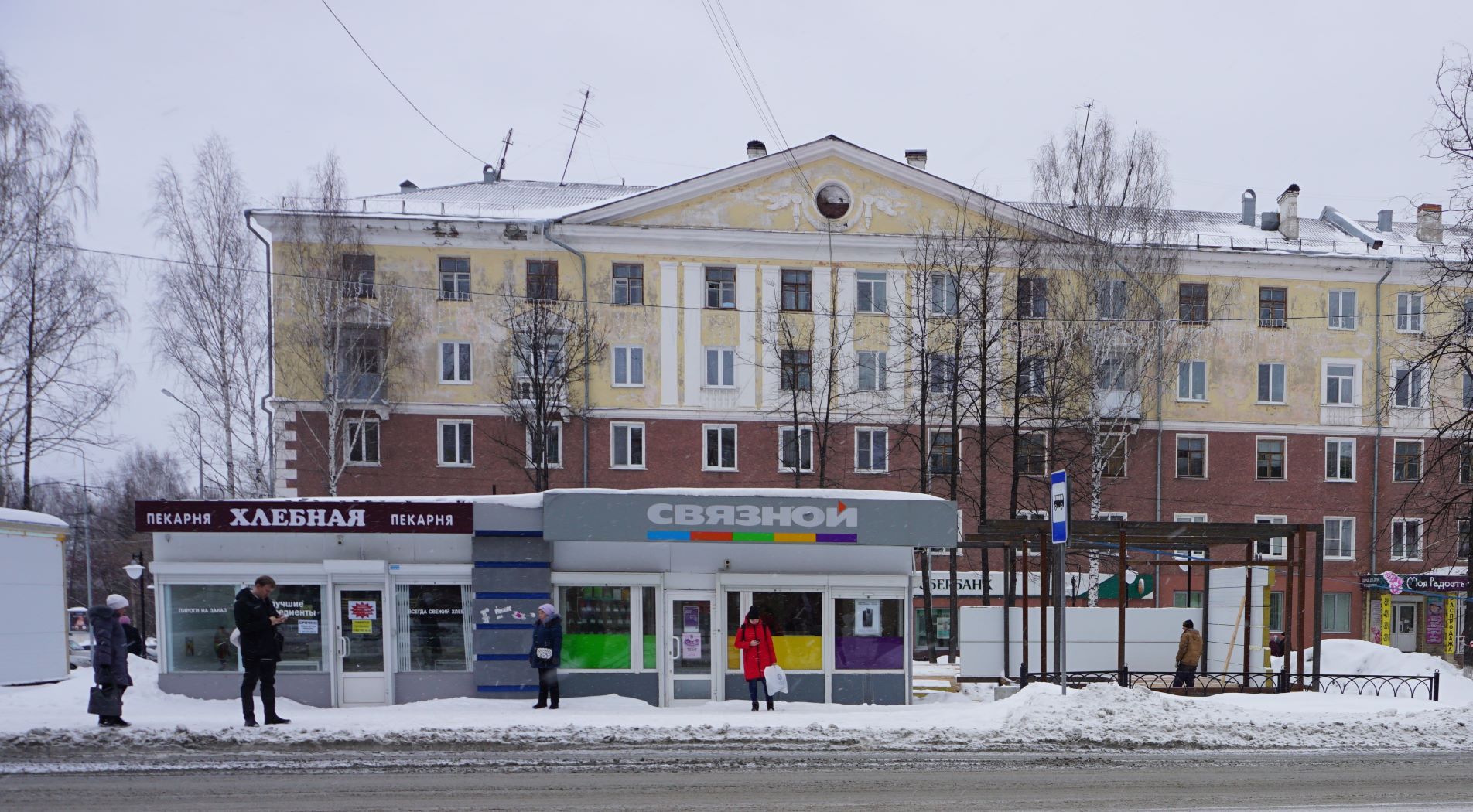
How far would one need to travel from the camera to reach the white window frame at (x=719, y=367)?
36.1 metres

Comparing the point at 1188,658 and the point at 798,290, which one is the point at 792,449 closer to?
the point at 798,290

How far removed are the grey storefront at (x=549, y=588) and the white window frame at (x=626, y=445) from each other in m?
20.0

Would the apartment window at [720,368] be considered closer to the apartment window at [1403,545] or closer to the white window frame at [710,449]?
the white window frame at [710,449]

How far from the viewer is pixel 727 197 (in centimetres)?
3591

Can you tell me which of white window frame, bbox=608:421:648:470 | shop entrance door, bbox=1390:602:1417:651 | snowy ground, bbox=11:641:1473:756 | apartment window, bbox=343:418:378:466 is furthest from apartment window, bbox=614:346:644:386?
shop entrance door, bbox=1390:602:1417:651

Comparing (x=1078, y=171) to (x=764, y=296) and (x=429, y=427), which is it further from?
(x=429, y=427)

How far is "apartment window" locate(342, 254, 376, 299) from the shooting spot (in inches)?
1330

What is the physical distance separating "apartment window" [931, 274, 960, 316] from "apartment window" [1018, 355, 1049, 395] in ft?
9.30

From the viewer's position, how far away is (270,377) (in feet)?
112

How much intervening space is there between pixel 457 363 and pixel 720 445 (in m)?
8.90

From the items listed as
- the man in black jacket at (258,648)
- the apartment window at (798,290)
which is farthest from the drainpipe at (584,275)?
the man in black jacket at (258,648)

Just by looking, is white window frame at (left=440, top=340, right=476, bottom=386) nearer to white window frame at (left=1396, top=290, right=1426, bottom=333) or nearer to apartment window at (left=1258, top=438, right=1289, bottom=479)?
apartment window at (left=1258, top=438, right=1289, bottom=479)

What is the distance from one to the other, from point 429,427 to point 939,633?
17825 millimetres

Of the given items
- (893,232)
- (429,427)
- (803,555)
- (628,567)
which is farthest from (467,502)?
(893,232)
